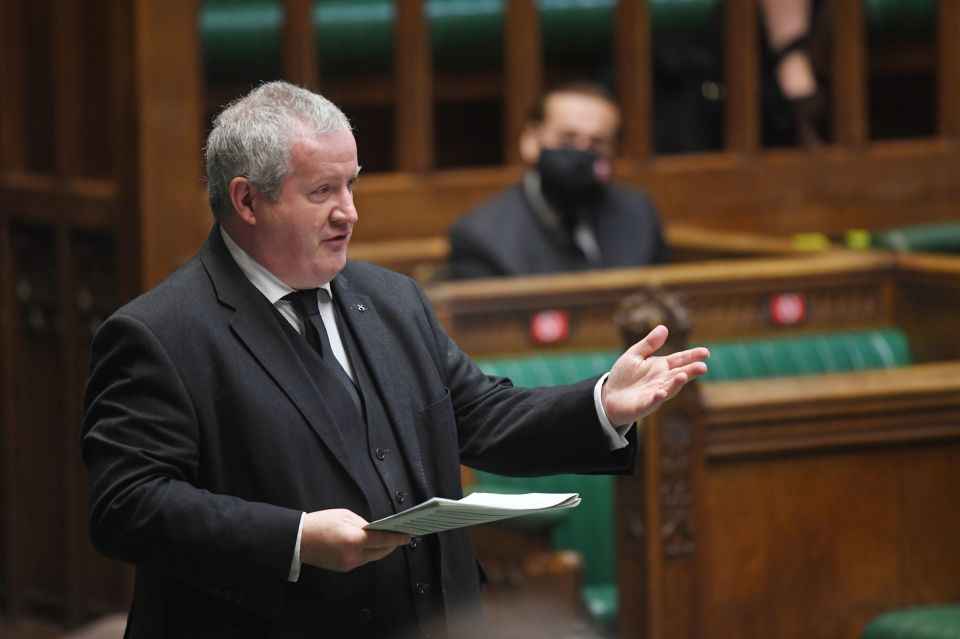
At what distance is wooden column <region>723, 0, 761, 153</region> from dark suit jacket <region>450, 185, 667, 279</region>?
58.9 inches

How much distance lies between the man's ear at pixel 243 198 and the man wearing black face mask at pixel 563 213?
11.0 ft

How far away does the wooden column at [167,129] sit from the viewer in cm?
595

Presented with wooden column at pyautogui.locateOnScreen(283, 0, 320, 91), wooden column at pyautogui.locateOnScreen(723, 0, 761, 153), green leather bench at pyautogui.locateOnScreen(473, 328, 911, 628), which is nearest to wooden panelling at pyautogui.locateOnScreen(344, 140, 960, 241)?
wooden column at pyautogui.locateOnScreen(723, 0, 761, 153)

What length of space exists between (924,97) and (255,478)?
749 cm

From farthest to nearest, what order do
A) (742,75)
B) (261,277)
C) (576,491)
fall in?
(742,75) → (576,491) → (261,277)

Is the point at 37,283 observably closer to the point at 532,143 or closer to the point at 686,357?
the point at 532,143

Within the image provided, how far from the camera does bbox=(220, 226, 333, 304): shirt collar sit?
237 cm

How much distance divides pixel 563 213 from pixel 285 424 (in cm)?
371

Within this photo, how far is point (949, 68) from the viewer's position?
775 centimetres

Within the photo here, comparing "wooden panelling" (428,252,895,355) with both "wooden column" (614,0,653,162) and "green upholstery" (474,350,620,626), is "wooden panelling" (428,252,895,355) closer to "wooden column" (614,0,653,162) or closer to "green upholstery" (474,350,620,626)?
"green upholstery" (474,350,620,626)

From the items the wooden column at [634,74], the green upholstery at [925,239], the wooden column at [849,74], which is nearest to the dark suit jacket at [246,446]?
the green upholstery at [925,239]

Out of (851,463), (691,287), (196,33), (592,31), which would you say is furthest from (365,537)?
(592,31)

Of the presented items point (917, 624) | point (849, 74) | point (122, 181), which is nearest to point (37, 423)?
point (122, 181)

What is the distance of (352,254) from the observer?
573cm
